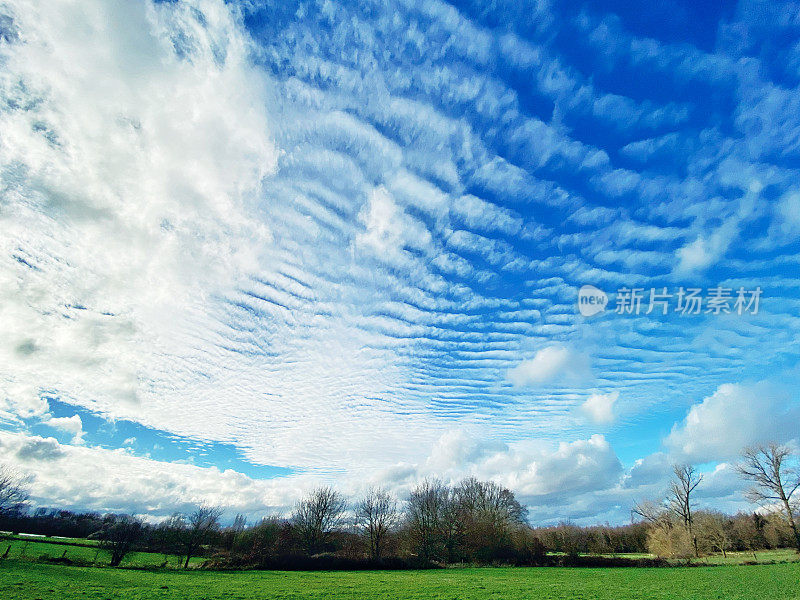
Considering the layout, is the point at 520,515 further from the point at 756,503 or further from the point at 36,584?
the point at 36,584

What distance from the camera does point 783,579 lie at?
32.6 meters

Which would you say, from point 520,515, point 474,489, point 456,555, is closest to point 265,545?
point 456,555

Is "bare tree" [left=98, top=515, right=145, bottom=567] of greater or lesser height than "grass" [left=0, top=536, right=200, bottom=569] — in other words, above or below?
above

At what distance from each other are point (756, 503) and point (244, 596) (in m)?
79.0

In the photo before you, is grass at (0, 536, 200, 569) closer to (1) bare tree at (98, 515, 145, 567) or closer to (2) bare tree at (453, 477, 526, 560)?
(1) bare tree at (98, 515, 145, 567)

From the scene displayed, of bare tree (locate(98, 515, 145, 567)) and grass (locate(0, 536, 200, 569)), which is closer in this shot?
grass (locate(0, 536, 200, 569))

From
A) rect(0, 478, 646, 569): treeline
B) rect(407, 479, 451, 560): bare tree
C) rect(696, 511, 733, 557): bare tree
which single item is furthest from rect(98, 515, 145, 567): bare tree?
rect(696, 511, 733, 557): bare tree

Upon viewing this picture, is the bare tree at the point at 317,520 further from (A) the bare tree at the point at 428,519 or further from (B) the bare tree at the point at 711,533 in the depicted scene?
(B) the bare tree at the point at 711,533

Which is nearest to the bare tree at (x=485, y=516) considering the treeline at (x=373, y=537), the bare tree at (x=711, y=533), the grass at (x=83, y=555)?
the treeline at (x=373, y=537)

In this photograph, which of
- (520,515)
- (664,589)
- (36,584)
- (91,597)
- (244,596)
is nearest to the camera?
(91,597)

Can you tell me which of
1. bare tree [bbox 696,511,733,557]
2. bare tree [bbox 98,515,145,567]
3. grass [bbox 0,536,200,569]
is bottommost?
grass [bbox 0,536,200,569]

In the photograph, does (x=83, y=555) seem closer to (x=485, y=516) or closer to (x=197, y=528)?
(x=197, y=528)

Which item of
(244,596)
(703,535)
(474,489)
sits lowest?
(244,596)

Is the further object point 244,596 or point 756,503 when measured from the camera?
point 756,503
